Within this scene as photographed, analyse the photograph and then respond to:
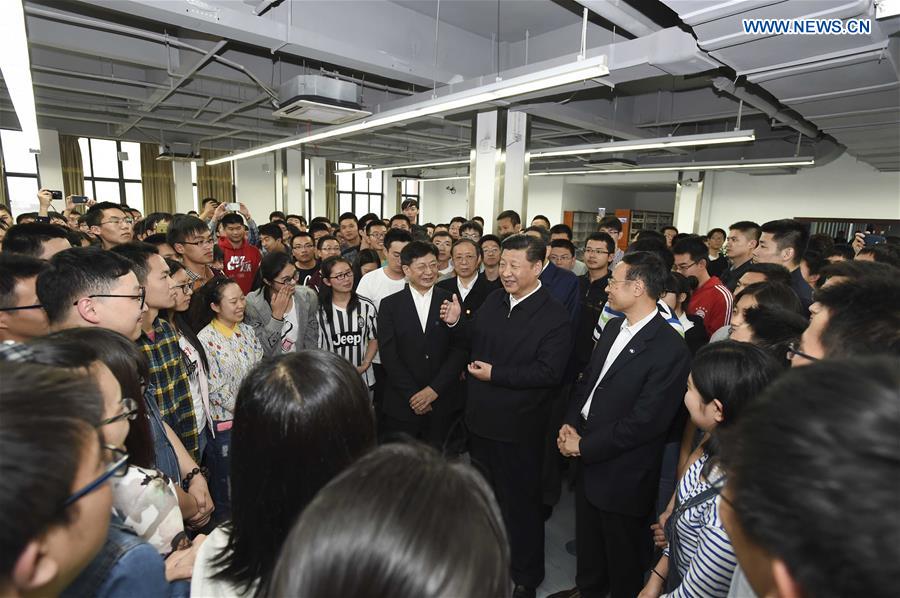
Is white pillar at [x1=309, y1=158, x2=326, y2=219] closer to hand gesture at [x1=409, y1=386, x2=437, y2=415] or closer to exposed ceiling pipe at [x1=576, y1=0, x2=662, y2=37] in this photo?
exposed ceiling pipe at [x1=576, y1=0, x2=662, y2=37]

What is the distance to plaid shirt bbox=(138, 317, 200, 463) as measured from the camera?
1.80 m

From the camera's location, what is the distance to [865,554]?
41 cm

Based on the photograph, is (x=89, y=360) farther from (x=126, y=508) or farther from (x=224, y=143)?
(x=224, y=143)

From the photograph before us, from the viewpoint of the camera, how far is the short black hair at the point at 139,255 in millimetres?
1836

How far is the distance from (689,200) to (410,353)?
10.6 m

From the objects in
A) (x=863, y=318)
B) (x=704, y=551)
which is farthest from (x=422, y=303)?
(x=863, y=318)

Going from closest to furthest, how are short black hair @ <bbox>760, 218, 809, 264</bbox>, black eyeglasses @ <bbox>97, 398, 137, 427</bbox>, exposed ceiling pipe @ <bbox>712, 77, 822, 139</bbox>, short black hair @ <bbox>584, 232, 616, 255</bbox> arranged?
black eyeglasses @ <bbox>97, 398, 137, 427</bbox> → short black hair @ <bbox>760, 218, 809, 264</bbox> → short black hair @ <bbox>584, 232, 616, 255</bbox> → exposed ceiling pipe @ <bbox>712, 77, 822, 139</bbox>

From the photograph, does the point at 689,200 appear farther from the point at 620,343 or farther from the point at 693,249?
the point at 620,343

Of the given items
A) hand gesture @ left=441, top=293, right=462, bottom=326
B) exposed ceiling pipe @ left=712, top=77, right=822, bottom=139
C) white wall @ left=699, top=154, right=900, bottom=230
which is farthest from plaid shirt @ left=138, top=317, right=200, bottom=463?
Result: white wall @ left=699, top=154, right=900, bottom=230

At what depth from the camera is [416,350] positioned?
2.62 m

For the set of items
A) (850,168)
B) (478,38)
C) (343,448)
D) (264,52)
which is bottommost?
(343,448)

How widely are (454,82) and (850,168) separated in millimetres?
8449

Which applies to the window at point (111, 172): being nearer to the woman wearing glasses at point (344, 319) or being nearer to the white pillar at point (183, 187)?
the white pillar at point (183, 187)

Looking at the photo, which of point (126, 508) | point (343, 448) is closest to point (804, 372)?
point (343, 448)
